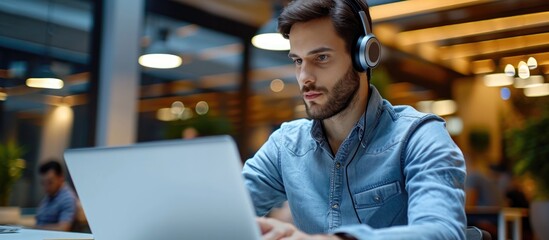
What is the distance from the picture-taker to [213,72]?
705 cm

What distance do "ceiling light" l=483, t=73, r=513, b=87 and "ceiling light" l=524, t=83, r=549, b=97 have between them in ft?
0.89

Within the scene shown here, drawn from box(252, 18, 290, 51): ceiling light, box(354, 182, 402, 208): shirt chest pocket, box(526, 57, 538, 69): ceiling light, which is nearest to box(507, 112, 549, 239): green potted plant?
box(526, 57, 538, 69): ceiling light

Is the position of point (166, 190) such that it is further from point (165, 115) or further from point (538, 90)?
point (538, 90)

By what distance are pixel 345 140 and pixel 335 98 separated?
92 mm

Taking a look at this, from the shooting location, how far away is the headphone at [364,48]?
4.21ft

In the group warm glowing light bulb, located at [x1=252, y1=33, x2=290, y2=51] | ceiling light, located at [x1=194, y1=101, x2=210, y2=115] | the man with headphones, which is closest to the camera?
the man with headphones

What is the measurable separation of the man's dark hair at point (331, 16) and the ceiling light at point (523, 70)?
218 inches

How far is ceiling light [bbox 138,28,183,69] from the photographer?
642 centimetres

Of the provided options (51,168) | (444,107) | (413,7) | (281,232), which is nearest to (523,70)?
(444,107)

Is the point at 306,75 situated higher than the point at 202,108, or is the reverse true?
the point at 202,108

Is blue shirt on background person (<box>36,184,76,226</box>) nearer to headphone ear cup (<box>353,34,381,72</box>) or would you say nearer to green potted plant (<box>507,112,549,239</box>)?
green potted plant (<box>507,112,549,239</box>)

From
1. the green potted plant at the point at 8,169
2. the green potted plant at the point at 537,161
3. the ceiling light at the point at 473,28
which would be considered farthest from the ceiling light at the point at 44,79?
the green potted plant at the point at 537,161

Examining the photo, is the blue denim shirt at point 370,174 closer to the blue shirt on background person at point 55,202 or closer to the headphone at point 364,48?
Result: the headphone at point 364,48

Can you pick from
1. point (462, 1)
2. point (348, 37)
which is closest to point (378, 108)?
point (348, 37)
